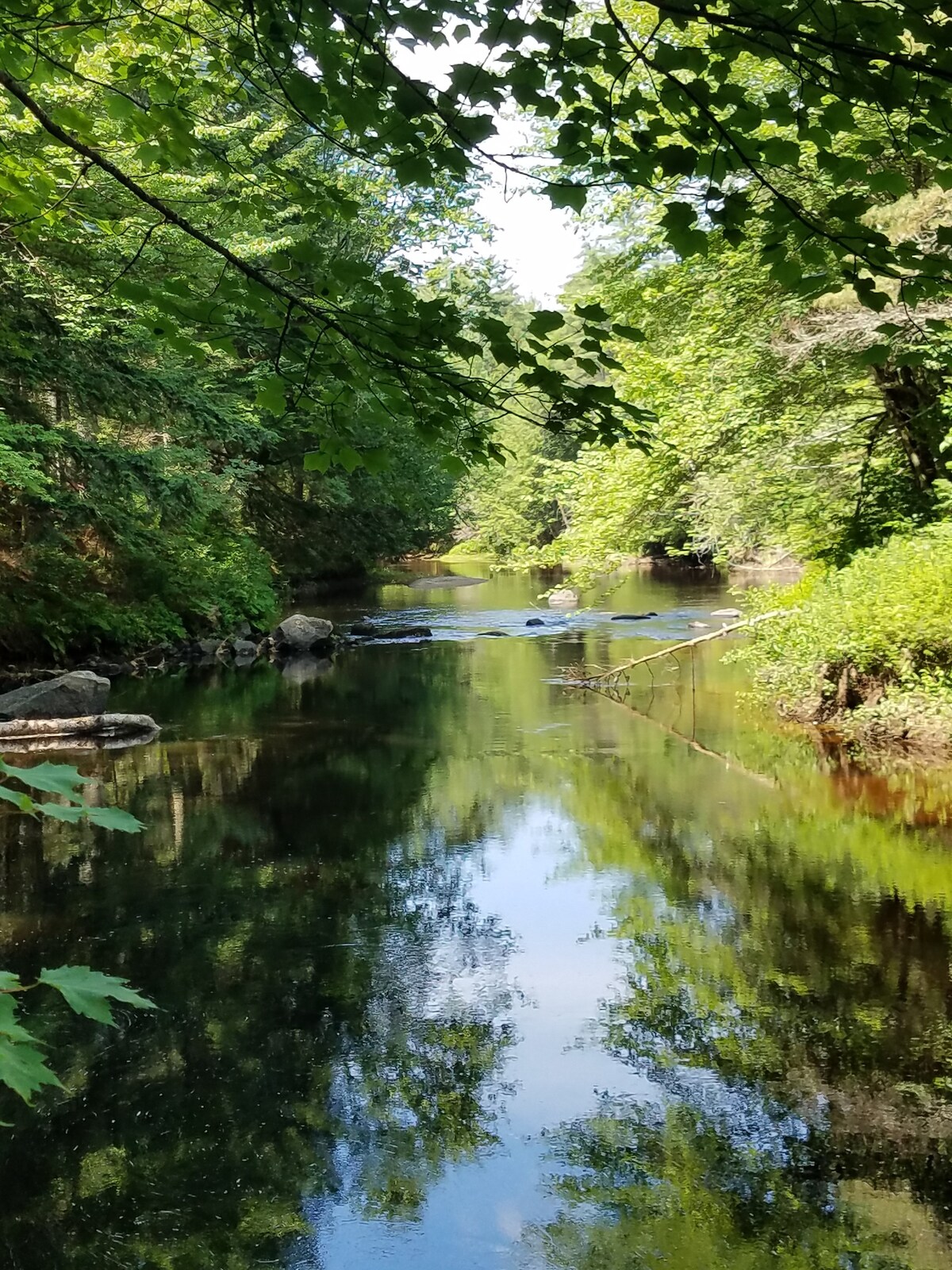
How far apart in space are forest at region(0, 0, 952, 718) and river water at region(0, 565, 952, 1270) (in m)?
2.98

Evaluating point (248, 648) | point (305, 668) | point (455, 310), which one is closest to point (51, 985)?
point (455, 310)

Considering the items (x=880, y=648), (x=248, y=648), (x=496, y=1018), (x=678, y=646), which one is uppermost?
(x=880, y=648)

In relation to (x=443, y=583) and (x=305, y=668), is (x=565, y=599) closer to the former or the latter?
(x=443, y=583)

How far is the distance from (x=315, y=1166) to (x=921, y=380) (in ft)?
37.8

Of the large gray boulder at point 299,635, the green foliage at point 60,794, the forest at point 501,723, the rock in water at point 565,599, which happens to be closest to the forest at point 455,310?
the forest at point 501,723

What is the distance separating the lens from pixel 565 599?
31109mm

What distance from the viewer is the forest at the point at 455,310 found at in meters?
3.14

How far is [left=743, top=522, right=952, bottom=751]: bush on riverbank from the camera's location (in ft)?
36.1

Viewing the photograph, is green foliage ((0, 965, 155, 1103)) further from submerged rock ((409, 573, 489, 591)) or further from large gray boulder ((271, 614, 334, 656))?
submerged rock ((409, 573, 489, 591))

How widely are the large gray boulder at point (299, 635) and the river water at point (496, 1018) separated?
9.82 meters

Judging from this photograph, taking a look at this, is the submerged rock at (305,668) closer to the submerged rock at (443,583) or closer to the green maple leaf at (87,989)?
the submerged rock at (443,583)

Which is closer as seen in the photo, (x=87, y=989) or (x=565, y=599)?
(x=87, y=989)

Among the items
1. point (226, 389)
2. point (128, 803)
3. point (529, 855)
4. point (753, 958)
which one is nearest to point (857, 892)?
point (753, 958)

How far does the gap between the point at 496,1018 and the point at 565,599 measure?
25.3 m
